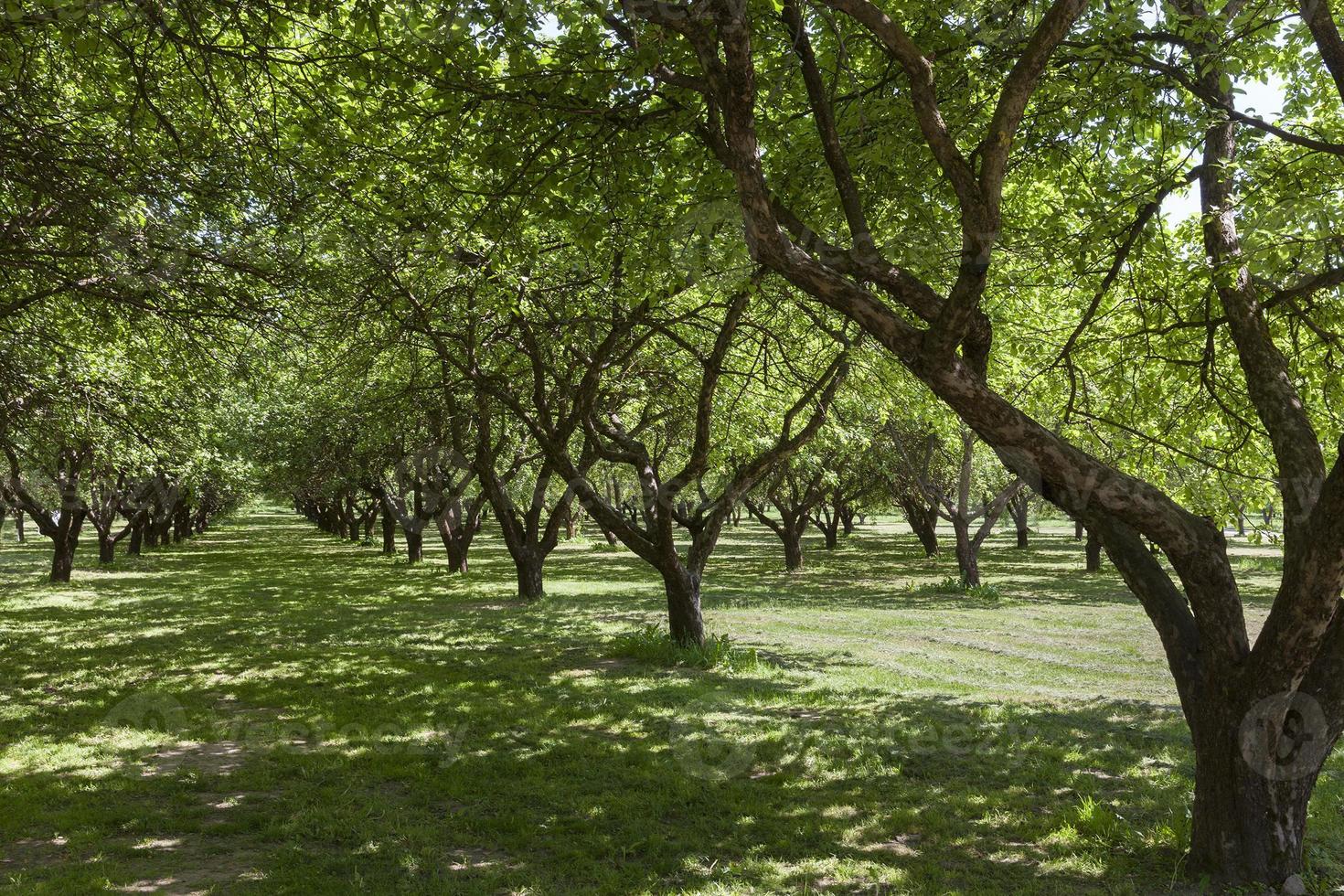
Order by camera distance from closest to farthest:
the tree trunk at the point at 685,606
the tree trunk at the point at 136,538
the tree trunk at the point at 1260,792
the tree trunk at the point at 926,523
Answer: the tree trunk at the point at 1260,792, the tree trunk at the point at 685,606, the tree trunk at the point at 136,538, the tree trunk at the point at 926,523

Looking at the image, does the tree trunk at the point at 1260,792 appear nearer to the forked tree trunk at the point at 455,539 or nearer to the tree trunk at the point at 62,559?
the forked tree trunk at the point at 455,539

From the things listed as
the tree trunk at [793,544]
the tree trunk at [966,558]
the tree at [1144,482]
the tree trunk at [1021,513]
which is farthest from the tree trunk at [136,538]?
the tree trunk at [1021,513]

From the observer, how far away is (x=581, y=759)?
26.1 feet

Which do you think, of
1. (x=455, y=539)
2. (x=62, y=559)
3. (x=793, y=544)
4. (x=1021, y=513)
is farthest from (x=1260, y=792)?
(x=1021, y=513)

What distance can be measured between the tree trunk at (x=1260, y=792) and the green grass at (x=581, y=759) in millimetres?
305

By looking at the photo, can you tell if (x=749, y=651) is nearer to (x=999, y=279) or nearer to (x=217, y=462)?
(x=999, y=279)

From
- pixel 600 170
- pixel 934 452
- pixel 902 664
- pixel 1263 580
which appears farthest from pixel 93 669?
pixel 1263 580

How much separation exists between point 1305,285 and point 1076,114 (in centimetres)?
225

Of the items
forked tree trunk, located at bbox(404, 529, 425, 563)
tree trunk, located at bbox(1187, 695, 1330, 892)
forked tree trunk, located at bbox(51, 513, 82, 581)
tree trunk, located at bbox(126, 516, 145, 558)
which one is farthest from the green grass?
tree trunk, located at bbox(126, 516, 145, 558)

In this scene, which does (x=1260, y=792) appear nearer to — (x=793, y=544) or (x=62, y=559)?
(x=62, y=559)

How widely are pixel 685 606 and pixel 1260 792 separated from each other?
28.3 feet

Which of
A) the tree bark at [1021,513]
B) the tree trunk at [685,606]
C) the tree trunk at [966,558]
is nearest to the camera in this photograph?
the tree trunk at [685,606]

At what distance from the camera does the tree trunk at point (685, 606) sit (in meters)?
13.2

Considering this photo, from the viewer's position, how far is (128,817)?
6.38m
